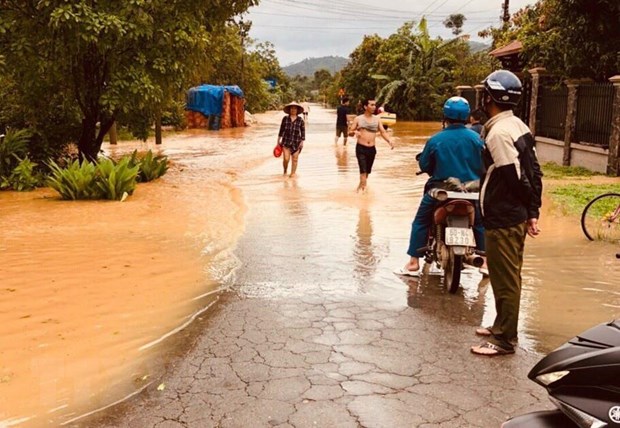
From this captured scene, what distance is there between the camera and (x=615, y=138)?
47.0 feet

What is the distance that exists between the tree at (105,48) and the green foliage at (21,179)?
1.56 m

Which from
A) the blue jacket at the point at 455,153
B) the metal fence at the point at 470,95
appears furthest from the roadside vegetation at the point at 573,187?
the metal fence at the point at 470,95

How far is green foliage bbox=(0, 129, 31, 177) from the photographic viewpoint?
44.6ft

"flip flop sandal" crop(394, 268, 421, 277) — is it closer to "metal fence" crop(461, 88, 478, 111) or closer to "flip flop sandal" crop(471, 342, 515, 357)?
"flip flop sandal" crop(471, 342, 515, 357)

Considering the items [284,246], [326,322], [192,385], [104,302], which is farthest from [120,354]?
[284,246]

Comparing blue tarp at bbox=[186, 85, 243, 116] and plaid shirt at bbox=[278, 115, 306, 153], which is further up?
blue tarp at bbox=[186, 85, 243, 116]

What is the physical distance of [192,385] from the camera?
4.12 m

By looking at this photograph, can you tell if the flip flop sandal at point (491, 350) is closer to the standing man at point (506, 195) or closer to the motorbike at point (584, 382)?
the standing man at point (506, 195)

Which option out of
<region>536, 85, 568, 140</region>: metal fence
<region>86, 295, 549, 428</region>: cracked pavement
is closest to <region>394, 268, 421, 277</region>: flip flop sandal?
<region>86, 295, 549, 428</region>: cracked pavement

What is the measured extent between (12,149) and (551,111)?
14.8 metres

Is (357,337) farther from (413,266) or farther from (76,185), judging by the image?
(76,185)

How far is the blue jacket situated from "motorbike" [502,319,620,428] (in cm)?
395

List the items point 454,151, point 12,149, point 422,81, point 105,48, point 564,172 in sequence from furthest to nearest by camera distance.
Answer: point 422,81 < point 564,172 < point 12,149 < point 105,48 < point 454,151

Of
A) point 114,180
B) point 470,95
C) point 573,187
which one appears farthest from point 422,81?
point 114,180
